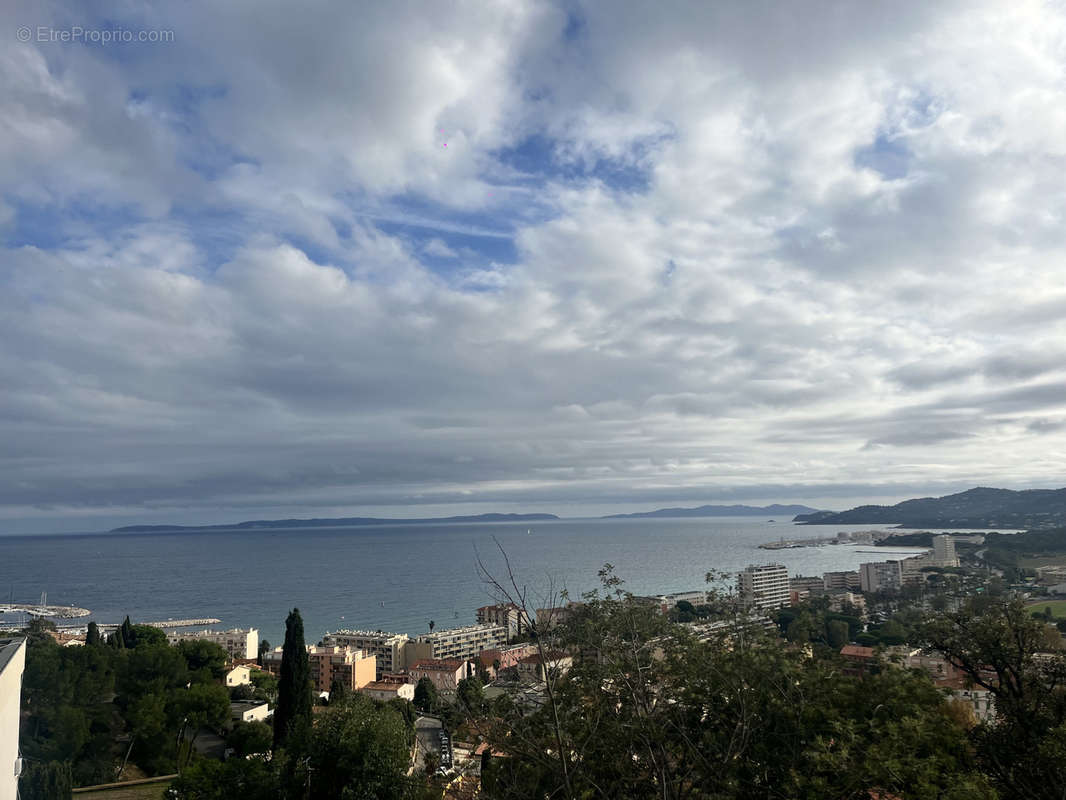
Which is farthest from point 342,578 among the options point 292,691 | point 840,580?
point 292,691

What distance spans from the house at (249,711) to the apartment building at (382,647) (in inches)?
939

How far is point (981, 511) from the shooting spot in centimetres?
14362

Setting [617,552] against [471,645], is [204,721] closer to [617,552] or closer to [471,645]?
[471,645]

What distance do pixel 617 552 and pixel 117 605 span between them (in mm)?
81947

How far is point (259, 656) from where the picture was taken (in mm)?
47844

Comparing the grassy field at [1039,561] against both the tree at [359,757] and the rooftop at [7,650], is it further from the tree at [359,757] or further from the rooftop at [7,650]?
the rooftop at [7,650]

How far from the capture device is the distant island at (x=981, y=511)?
4423 inches

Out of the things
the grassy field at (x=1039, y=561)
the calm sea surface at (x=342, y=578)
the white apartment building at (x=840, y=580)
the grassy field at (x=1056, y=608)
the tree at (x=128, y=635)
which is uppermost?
the tree at (x=128, y=635)

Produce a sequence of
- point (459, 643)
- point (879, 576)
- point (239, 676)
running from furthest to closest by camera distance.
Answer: point (879, 576) < point (459, 643) < point (239, 676)

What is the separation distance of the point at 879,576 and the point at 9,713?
78324mm

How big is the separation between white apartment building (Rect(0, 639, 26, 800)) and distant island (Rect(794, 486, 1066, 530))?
111598 millimetres

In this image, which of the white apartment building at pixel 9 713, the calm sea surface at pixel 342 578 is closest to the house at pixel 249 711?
the white apartment building at pixel 9 713

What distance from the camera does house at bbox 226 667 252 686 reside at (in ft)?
97.1

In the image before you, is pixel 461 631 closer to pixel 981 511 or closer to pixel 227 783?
pixel 227 783
